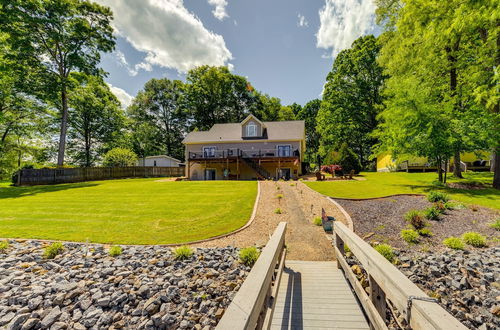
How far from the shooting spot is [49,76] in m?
19.7

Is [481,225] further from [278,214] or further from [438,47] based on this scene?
[438,47]

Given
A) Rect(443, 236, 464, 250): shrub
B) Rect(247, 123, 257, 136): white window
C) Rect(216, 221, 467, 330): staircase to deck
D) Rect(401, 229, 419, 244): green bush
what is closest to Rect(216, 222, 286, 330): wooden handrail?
Rect(216, 221, 467, 330): staircase to deck

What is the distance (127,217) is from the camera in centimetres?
900

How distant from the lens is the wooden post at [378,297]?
264cm


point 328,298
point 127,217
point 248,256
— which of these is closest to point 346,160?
point 248,256

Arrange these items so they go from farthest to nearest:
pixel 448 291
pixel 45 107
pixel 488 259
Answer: pixel 45 107 → pixel 488 259 → pixel 448 291

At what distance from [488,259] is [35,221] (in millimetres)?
15584

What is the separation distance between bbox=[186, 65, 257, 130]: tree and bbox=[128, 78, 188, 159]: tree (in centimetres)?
272

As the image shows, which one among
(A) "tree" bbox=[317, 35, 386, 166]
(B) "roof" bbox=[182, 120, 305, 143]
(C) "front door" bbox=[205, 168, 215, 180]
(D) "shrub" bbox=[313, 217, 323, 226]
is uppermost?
(A) "tree" bbox=[317, 35, 386, 166]

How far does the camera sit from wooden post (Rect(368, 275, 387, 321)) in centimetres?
264

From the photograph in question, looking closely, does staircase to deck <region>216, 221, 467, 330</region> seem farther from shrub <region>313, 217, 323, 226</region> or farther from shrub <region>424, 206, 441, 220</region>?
shrub <region>424, 206, 441, 220</region>

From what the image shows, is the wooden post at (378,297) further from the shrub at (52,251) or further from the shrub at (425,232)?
the shrub at (52,251)

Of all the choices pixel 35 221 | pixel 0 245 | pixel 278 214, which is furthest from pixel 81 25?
pixel 278 214

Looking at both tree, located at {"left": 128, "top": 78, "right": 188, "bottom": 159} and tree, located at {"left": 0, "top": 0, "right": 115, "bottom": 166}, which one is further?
tree, located at {"left": 128, "top": 78, "right": 188, "bottom": 159}
